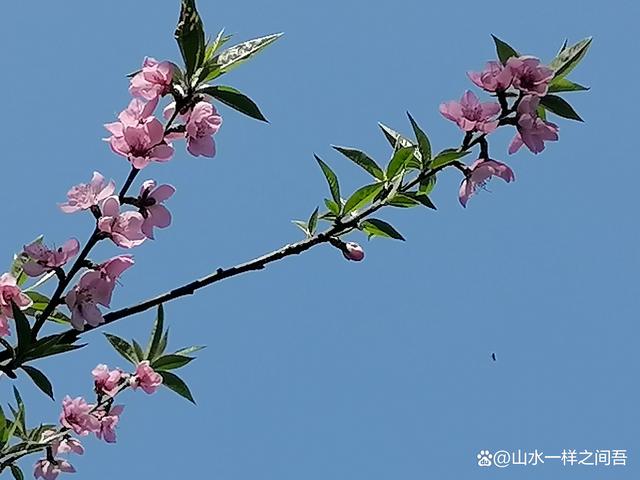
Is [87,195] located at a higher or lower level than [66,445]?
higher

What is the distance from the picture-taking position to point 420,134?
1.80 metres

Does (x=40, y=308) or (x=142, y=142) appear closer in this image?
(x=142, y=142)

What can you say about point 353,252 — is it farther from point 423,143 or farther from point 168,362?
point 168,362

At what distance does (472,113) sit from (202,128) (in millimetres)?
573

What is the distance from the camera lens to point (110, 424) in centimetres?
209

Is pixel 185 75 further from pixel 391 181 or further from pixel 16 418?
pixel 16 418

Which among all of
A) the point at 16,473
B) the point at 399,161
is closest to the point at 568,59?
the point at 399,161

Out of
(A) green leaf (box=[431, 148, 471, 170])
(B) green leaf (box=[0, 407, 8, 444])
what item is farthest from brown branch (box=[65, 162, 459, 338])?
(B) green leaf (box=[0, 407, 8, 444])

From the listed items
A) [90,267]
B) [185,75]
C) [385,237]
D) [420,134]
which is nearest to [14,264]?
[90,267]

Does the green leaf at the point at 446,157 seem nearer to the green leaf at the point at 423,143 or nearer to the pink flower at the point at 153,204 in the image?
the green leaf at the point at 423,143

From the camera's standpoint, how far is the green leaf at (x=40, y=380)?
1.75 metres

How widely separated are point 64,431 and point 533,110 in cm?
137

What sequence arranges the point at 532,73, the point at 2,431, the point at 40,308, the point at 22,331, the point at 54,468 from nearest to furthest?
the point at 22,331 → the point at 532,73 → the point at 40,308 → the point at 2,431 → the point at 54,468

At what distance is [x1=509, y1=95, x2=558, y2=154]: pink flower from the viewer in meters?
1.78
